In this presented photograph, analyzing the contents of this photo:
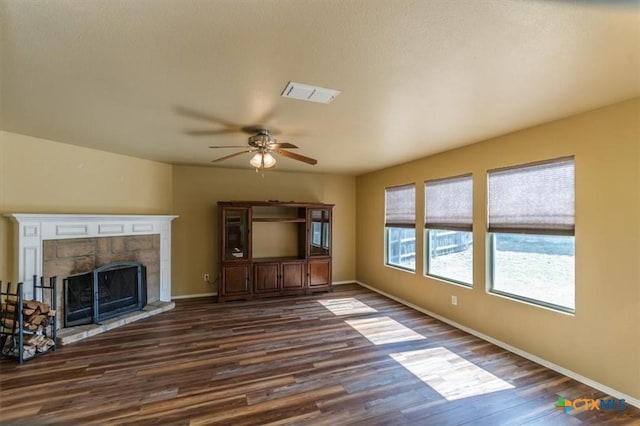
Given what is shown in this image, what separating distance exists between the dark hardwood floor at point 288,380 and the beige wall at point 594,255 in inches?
10.4

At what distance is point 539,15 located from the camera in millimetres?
1424

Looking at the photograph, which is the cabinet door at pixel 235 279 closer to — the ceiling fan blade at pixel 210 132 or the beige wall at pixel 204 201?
the beige wall at pixel 204 201

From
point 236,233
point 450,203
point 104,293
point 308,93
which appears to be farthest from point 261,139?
point 104,293

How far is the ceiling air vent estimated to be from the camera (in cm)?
219

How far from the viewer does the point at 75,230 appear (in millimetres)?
3900

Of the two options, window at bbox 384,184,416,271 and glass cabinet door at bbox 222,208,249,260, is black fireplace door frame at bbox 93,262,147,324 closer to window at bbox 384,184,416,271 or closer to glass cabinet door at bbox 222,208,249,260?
glass cabinet door at bbox 222,208,249,260

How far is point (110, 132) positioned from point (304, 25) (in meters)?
2.94

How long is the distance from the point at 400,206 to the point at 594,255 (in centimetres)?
285

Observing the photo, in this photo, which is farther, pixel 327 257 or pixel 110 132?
pixel 327 257

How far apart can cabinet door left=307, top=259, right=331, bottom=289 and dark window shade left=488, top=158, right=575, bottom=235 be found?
3.10 m

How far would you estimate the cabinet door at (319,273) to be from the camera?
578 centimetres

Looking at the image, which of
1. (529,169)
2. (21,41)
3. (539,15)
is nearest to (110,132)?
(21,41)

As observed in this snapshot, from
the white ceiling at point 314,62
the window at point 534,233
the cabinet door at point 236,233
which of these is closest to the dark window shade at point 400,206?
the window at point 534,233

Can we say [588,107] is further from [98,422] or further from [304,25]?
[98,422]
